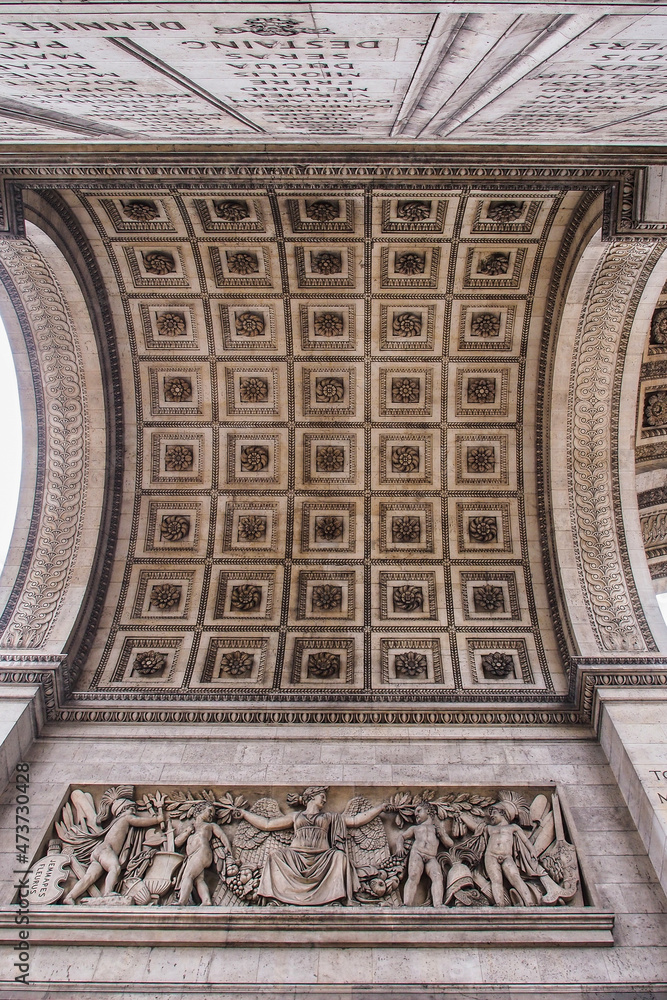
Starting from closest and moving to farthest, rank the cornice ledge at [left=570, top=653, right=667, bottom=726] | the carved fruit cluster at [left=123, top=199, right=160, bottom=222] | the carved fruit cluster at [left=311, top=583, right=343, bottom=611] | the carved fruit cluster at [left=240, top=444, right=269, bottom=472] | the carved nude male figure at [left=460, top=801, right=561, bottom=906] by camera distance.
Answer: the carved nude male figure at [left=460, top=801, right=561, bottom=906]
the cornice ledge at [left=570, top=653, right=667, bottom=726]
the carved fruit cluster at [left=123, top=199, right=160, bottom=222]
the carved fruit cluster at [left=311, top=583, right=343, bottom=611]
the carved fruit cluster at [left=240, top=444, right=269, bottom=472]

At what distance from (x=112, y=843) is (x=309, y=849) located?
2.80 m

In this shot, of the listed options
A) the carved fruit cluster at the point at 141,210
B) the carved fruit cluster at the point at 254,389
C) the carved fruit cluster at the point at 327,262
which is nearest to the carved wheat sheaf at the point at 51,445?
the carved fruit cluster at the point at 141,210

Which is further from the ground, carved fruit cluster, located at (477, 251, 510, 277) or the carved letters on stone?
carved fruit cluster, located at (477, 251, 510, 277)

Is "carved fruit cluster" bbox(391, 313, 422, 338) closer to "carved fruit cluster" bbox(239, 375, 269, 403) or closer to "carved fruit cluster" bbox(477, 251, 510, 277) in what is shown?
"carved fruit cluster" bbox(477, 251, 510, 277)

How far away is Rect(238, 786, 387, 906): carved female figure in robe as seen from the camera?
8.88 meters

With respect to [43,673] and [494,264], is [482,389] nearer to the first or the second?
[494,264]

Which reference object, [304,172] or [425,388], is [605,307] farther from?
[304,172]

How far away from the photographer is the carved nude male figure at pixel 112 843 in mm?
9133

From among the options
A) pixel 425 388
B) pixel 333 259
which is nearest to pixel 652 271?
pixel 425 388

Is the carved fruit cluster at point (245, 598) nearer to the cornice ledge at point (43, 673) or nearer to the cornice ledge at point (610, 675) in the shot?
the cornice ledge at point (43, 673)

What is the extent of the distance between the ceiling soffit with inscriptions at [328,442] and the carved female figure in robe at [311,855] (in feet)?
6.89

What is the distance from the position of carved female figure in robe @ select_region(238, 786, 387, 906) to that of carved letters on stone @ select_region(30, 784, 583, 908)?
0.02 meters

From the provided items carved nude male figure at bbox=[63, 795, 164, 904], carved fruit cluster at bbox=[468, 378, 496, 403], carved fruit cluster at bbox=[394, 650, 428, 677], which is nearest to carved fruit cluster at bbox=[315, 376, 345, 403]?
carved fruit cluster at bbox=[468, 378, 496, 403]

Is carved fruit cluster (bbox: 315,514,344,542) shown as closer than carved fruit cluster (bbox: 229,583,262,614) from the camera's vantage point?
No
